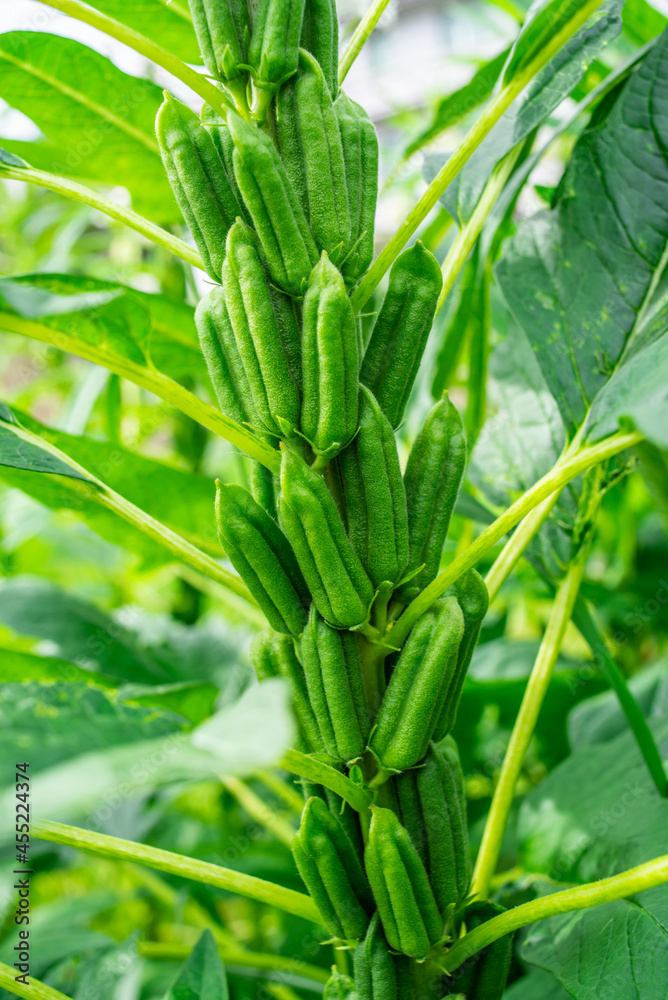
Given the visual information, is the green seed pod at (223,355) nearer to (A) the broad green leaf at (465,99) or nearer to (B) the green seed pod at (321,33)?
(B) the green seed pod at (321,33)

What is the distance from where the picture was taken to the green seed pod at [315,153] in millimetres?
369

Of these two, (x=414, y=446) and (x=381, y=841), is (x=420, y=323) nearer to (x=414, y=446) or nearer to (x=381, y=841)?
(x=414, y=446)

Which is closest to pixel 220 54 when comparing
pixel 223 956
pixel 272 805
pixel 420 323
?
pixel 420 323

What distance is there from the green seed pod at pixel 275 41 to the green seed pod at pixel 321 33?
2 cm

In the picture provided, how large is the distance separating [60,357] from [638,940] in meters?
1.02

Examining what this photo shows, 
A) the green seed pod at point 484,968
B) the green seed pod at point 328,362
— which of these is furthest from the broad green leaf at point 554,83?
the green seed pod at point 484,968

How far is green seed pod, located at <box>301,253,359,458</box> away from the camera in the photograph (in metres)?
0.35

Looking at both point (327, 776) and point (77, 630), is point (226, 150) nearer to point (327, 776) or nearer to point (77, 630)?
point (327, 776)

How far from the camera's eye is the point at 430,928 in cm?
38

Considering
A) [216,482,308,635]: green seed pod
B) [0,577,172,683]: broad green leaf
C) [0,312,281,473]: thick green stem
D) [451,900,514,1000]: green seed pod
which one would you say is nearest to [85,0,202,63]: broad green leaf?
[0,312,281,473]: thick green stem

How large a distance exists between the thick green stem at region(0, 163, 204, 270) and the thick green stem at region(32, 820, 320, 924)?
294 mm

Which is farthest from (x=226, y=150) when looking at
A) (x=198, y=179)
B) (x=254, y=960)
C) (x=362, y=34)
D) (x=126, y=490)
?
(x=254, y=960)

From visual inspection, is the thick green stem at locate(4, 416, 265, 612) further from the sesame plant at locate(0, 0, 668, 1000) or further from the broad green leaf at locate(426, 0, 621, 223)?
the broad green leaf at locate(426, 0, 621, 223)

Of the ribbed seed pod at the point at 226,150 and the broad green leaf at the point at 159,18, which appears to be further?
the broad green leaf at the point at 159,18
